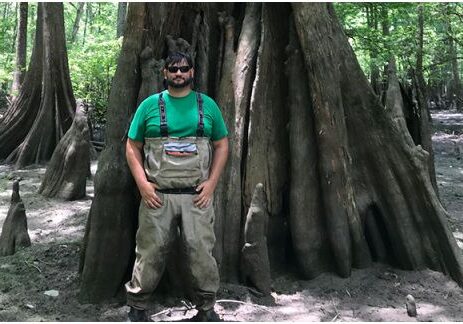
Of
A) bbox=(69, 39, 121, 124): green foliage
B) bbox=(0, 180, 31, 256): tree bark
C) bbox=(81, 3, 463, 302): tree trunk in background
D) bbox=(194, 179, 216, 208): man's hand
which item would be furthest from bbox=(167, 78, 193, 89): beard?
bbox=(69, 39, 121, 124): green foliage

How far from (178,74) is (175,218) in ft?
3.24

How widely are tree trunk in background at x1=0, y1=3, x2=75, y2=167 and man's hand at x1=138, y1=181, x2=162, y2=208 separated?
800 cm

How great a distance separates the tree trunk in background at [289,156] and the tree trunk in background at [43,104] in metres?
7.01

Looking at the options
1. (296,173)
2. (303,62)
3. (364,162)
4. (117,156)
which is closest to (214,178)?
(117,156)

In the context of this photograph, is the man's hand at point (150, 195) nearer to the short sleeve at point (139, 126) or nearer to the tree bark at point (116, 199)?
the short sleeve at point (139, 126)

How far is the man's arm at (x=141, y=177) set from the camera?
346 cm

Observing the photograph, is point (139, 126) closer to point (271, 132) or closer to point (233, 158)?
point (233, 158)

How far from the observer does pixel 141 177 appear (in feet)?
11.4

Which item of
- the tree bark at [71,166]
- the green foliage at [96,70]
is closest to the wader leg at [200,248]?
the tree bark at [71,166]

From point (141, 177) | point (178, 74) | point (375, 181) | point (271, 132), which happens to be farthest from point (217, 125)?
point (375, 181)

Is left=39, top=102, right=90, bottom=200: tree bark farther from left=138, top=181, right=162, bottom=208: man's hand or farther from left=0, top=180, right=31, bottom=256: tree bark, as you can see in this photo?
left=138, top=181, right=162, bottom=208: man's hand

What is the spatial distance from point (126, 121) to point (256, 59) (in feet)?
4.50

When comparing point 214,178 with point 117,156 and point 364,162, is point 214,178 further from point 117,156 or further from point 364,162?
point 364,162

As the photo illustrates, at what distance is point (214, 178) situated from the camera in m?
3.57
